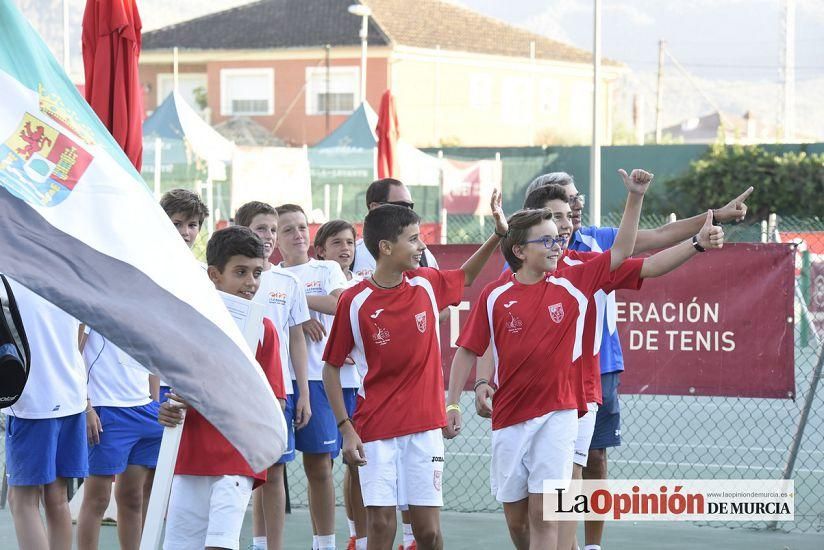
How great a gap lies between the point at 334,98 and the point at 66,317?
158 ft

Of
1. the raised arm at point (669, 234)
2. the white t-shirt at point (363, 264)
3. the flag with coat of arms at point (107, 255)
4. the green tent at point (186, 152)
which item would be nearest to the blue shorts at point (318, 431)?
the white t-shirt at point (363, 264)

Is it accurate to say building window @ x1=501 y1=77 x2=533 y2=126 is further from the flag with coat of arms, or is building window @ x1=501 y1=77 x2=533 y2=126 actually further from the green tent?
the flag with coat of arms

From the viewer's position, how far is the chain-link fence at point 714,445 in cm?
860

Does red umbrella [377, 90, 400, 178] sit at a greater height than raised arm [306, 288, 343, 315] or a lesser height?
greater

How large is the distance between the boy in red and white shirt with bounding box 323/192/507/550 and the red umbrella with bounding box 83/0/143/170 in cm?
187

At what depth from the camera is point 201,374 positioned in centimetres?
350

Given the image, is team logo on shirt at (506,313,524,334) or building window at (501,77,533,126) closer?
team logo on shirt at (506,313,524,334)

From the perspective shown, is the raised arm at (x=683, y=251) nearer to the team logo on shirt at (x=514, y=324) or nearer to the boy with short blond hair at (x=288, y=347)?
the team logo on shirt at (x=514, y=324)

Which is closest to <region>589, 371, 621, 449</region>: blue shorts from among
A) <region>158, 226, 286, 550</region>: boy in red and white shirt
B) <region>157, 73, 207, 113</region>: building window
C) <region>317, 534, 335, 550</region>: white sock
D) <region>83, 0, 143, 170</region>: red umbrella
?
<region>317, 534, 335, 550</region>: white sock

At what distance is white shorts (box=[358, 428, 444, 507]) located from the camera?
568 centimetres

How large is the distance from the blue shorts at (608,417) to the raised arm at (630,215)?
1.15 metres

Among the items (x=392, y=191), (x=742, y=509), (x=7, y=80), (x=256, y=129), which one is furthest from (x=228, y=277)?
(x=256, y=129)

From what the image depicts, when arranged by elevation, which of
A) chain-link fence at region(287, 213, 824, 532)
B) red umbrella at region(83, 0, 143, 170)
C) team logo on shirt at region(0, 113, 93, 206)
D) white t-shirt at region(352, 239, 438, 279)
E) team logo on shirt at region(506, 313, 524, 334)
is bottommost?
chain-link fence at region(287, 213, 824, 532)

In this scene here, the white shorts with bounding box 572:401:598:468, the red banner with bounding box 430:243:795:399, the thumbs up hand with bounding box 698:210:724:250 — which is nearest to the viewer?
the thumbs up hand with bounding box 698:210:724:250
